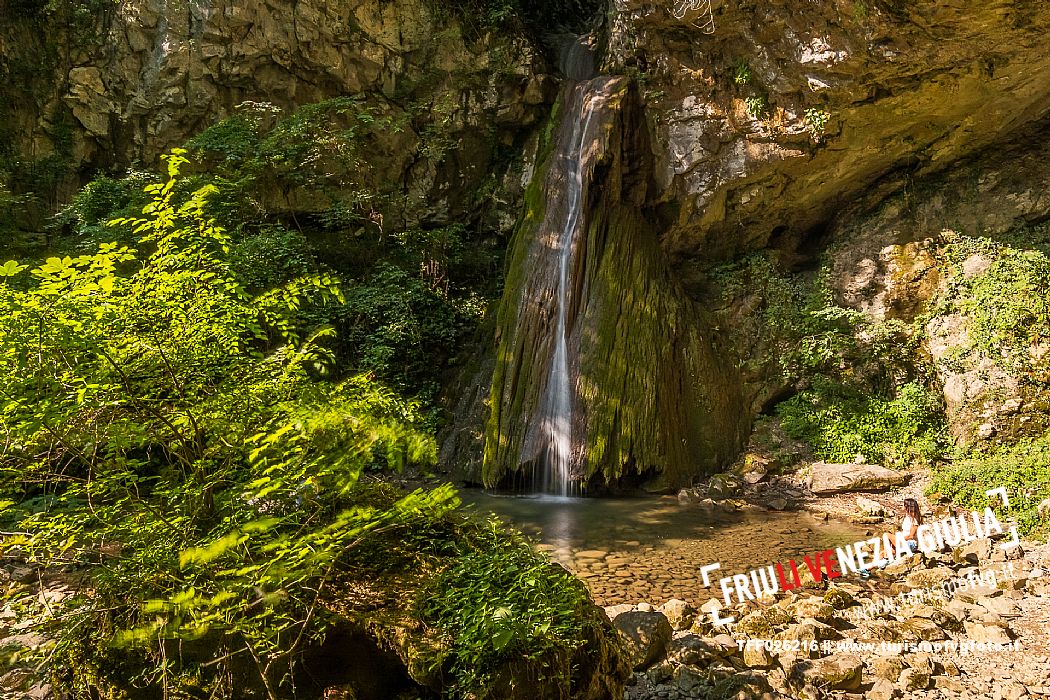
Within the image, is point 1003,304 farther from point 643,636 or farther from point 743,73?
point 643,636

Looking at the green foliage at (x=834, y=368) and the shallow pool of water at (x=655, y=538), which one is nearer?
the shallow pool of water at (x=655, y=538)

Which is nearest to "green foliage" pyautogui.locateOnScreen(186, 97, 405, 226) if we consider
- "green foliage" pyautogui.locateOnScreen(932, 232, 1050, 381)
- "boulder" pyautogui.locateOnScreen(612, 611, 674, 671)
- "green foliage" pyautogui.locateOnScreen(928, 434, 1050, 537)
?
"boulder" pyautogui.locateOnScreen(612, 611, 674, 671)

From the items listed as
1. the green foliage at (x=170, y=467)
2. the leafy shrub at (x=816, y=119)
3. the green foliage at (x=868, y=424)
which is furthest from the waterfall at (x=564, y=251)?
the green foliage at (x=170, y=467)

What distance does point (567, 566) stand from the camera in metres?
4.90

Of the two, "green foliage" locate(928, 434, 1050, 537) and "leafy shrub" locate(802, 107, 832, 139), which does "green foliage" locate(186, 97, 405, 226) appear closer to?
"leafy shrub" locate(802, 107, 832, 139)

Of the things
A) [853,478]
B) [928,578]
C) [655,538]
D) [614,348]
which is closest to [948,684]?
[928,578]

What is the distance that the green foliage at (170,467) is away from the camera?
5.59 feet

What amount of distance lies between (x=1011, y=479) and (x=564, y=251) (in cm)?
557

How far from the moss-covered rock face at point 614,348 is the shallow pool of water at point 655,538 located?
65cm

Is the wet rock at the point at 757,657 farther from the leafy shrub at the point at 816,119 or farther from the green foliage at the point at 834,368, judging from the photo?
the leafy shrub at the point at 816,119

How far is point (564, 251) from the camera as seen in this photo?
8438 millimetres

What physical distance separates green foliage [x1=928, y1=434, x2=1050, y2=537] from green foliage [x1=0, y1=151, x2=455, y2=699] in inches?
220

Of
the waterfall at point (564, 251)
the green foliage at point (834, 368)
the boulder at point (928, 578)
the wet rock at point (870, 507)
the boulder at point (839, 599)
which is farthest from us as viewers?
the waterfall at point (564, 251)

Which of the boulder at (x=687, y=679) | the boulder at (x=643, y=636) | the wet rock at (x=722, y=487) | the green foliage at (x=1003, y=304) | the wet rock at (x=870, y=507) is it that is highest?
the green foliage at (x=1003, y=304)
